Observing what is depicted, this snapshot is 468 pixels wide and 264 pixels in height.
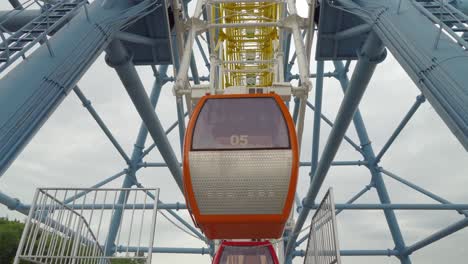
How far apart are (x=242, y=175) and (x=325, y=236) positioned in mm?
1399

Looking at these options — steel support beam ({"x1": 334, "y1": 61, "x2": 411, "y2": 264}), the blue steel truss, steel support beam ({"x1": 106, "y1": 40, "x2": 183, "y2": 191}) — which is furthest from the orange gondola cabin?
steel support beam ({"x1": 334, "y1": 61, "x2": 411, "y2": 264})

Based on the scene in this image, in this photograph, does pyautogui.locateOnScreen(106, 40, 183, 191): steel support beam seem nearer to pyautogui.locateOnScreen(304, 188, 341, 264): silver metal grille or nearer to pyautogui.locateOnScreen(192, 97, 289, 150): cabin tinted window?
pyautogui.locateOnScreen(192, 97, 289, 150): cabin tinted window

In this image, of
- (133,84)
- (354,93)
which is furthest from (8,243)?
(354,93)

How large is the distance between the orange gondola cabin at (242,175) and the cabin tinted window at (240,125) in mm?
14

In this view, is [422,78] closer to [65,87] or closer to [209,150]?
[209,150]

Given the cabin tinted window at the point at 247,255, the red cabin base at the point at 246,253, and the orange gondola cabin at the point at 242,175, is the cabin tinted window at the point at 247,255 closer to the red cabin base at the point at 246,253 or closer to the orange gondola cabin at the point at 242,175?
the red cabin base at the point at 246,253

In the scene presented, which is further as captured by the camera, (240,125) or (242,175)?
(240,125)

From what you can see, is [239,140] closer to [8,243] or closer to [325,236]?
[325,236]

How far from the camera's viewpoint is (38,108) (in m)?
5.41

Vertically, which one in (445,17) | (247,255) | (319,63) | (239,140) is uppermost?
(319,63)

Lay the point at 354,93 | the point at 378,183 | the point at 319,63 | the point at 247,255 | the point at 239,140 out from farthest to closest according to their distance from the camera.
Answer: the point at 378,183
the point at 247,255
the point at 319,63
the point at 354,93
the point at 239,140

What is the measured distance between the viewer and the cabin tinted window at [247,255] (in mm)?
10641

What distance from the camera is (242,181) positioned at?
582 centimetres

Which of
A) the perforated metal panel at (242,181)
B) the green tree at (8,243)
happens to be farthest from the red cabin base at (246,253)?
the green tree at (8,243)
